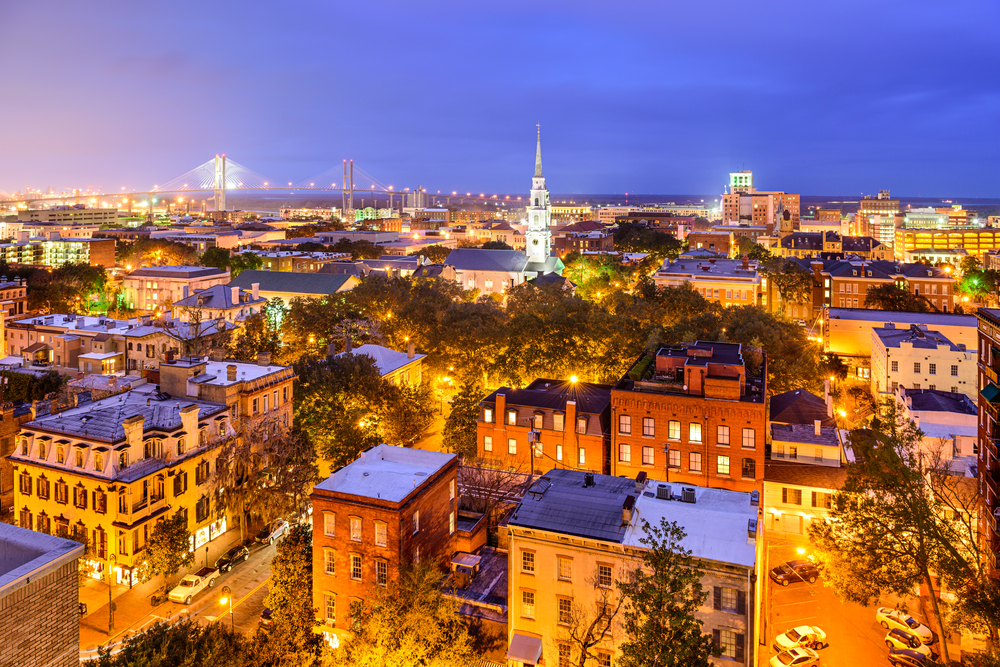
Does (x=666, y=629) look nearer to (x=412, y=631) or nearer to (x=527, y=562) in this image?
(x=527, y=562)

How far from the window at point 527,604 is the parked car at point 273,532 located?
46.1ft

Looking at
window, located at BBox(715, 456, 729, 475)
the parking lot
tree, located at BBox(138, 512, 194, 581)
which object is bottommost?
the parking lot

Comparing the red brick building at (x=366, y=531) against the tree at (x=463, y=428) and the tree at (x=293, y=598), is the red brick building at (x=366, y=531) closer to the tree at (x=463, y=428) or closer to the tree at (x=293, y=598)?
the tree at (x=293, y=598)

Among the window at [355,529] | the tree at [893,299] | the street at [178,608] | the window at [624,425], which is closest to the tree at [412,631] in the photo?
the window at [355,529]

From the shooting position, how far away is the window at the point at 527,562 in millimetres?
22672

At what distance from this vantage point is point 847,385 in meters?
54.4

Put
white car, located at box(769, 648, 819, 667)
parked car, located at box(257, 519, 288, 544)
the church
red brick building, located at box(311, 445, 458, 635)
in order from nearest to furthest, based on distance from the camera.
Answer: white car, located at box(769, 648, 819, 667) < red brick building, located at box(311, 445, 458, 635) < parked car, located at box(257, 519, 288, 544) < the church

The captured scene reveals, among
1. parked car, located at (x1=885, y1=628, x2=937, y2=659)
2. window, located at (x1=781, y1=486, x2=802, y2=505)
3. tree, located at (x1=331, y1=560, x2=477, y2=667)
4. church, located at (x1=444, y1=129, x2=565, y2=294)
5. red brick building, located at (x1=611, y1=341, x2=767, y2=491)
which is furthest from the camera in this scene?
church, located at (x1=444, y1=129, x2=565, y2=294)

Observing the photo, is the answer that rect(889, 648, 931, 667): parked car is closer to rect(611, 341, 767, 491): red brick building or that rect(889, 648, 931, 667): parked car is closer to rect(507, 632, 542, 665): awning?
rect(611, 341, 767, 491): red brick building

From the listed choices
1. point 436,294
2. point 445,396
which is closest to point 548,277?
point 436,294

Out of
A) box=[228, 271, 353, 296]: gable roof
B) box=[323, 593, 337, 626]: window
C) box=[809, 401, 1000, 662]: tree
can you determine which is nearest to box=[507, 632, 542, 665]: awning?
box=[323, 593, 337, 626]: window

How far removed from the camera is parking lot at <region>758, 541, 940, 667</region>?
946 inches

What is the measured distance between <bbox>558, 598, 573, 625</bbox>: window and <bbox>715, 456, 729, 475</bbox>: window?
1426cm

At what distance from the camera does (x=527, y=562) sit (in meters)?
22.8
